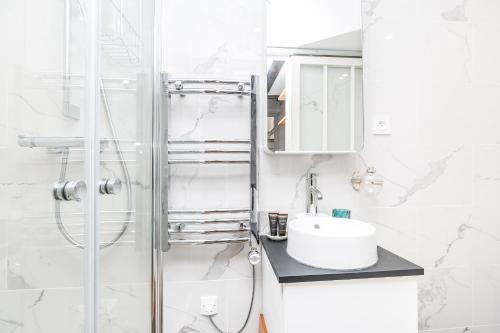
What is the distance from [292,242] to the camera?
1.00 metres

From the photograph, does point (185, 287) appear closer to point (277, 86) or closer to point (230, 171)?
point (230, 171)

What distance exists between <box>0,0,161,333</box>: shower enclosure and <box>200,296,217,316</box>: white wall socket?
47 cm

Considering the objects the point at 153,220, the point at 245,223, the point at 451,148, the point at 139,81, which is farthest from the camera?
the point at 451,148

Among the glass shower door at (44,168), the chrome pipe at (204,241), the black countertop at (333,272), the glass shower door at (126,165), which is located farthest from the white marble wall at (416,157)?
the glass shower door at (44,168)

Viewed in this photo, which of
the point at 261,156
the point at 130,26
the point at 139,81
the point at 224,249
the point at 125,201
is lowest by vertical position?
the point at 224,249

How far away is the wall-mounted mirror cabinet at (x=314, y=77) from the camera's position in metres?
1.25

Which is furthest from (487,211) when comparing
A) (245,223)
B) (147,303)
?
(147,303)

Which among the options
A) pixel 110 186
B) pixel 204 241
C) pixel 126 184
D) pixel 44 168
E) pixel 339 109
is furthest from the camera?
pixel 339 109

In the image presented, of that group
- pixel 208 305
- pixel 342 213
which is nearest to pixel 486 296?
pixel 342 213

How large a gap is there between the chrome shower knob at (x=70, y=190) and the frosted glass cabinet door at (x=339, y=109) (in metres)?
1.03

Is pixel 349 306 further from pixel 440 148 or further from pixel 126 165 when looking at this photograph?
pixel 440 148

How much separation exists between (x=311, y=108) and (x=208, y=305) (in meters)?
1.08

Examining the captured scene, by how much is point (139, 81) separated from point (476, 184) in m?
1.74

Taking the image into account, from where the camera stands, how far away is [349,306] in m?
0.87
